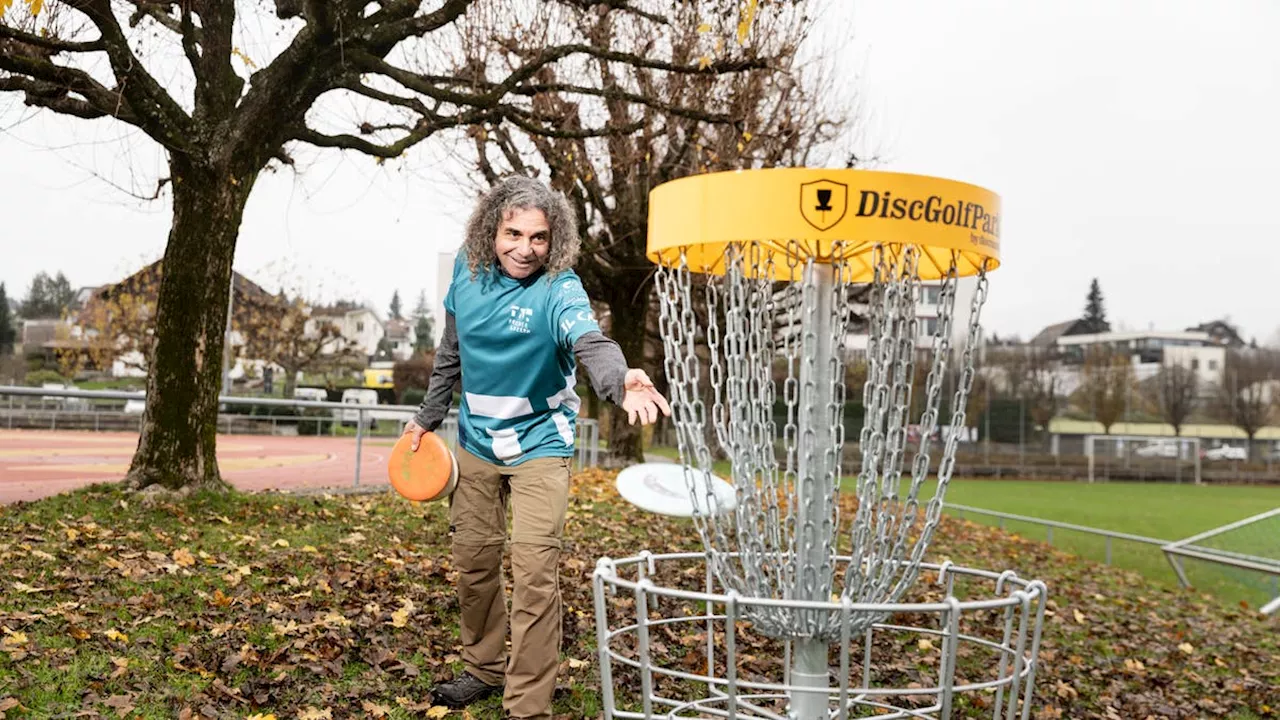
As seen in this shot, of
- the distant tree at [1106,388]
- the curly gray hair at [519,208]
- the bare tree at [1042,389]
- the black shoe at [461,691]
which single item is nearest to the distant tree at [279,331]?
the bare tree at [1042,389]

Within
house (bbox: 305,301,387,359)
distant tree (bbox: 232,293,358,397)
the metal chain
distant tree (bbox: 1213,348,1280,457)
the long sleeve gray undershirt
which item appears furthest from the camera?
house (bbox: 305,301,387,359)

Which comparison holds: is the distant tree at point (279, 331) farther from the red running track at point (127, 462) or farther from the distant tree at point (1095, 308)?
the distant tree at point (1095, 308)

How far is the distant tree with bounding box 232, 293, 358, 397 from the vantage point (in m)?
50.9

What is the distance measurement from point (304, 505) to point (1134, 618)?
7.14 metres

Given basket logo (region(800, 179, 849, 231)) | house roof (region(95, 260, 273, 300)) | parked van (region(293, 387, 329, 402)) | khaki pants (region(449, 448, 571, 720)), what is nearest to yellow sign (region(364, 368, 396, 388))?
parked van (region(293, 387, 329, 402))

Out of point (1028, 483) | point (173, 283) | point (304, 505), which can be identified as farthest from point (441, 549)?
point (1028, 483)

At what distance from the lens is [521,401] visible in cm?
375

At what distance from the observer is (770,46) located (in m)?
14.7

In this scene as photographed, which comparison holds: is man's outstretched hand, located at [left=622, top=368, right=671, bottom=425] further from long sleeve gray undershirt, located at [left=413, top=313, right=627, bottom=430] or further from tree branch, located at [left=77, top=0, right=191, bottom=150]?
tree branch, located at [left=77, top=0, right=191, bottom=150]

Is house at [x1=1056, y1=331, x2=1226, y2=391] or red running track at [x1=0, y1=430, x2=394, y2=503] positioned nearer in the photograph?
red running track at [x1=0, y1=430, x2=394, y2=503]

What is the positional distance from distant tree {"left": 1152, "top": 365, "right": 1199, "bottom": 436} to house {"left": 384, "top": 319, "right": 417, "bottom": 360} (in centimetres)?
7213

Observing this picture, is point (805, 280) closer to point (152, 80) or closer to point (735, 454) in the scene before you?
point (735, 454)

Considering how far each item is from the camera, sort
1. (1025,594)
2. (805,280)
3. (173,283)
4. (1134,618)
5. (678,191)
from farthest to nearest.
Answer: (1134,618)
(173,283)
(805,280)
(678,191)
(1025,594)

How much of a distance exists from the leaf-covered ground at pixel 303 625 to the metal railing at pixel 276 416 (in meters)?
0.91
